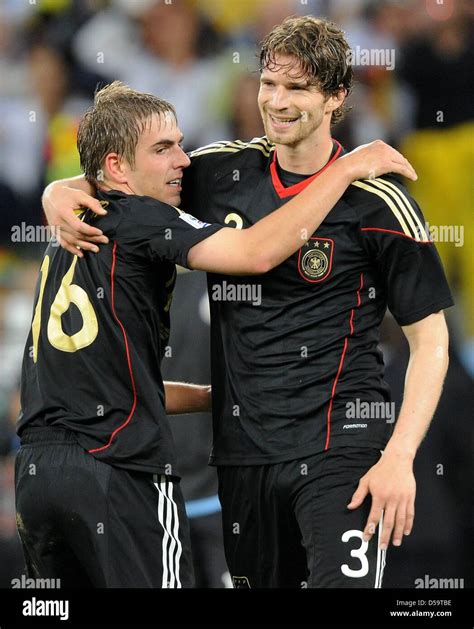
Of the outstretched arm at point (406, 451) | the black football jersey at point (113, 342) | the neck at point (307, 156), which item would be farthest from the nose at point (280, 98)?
the outstretched arm at point (406, 451)

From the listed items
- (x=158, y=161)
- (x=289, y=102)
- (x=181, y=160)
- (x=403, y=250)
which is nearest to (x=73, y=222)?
(x=158, y=161)

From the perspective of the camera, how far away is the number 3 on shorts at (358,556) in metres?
3.62

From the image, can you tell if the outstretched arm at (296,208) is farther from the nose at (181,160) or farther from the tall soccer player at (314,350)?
the nose at (181,160)

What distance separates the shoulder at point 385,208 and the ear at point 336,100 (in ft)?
1.07

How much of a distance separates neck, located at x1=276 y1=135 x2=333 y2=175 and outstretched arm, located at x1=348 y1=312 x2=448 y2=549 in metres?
0.73

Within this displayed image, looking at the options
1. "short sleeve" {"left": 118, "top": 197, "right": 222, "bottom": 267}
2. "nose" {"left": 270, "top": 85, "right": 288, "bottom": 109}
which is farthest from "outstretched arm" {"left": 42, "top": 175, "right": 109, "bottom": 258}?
"nose" {"left": 270, "top": 85, "right": 288, "bottom": 109}

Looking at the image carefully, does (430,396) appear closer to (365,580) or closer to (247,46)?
(365,580)

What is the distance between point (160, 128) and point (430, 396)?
1.37 metres

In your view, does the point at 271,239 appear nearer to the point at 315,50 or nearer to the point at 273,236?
the point at 273,236

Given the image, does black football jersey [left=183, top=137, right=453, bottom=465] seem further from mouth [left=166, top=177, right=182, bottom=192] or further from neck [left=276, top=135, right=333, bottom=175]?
mouth [left=166, top=177, right=182, bottom=192]

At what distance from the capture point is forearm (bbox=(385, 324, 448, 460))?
11.9 ft

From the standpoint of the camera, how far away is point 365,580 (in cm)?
364

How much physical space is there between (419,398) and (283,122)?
1.10 metres

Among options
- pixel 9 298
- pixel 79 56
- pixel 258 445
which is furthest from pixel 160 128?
pixel 79 56
